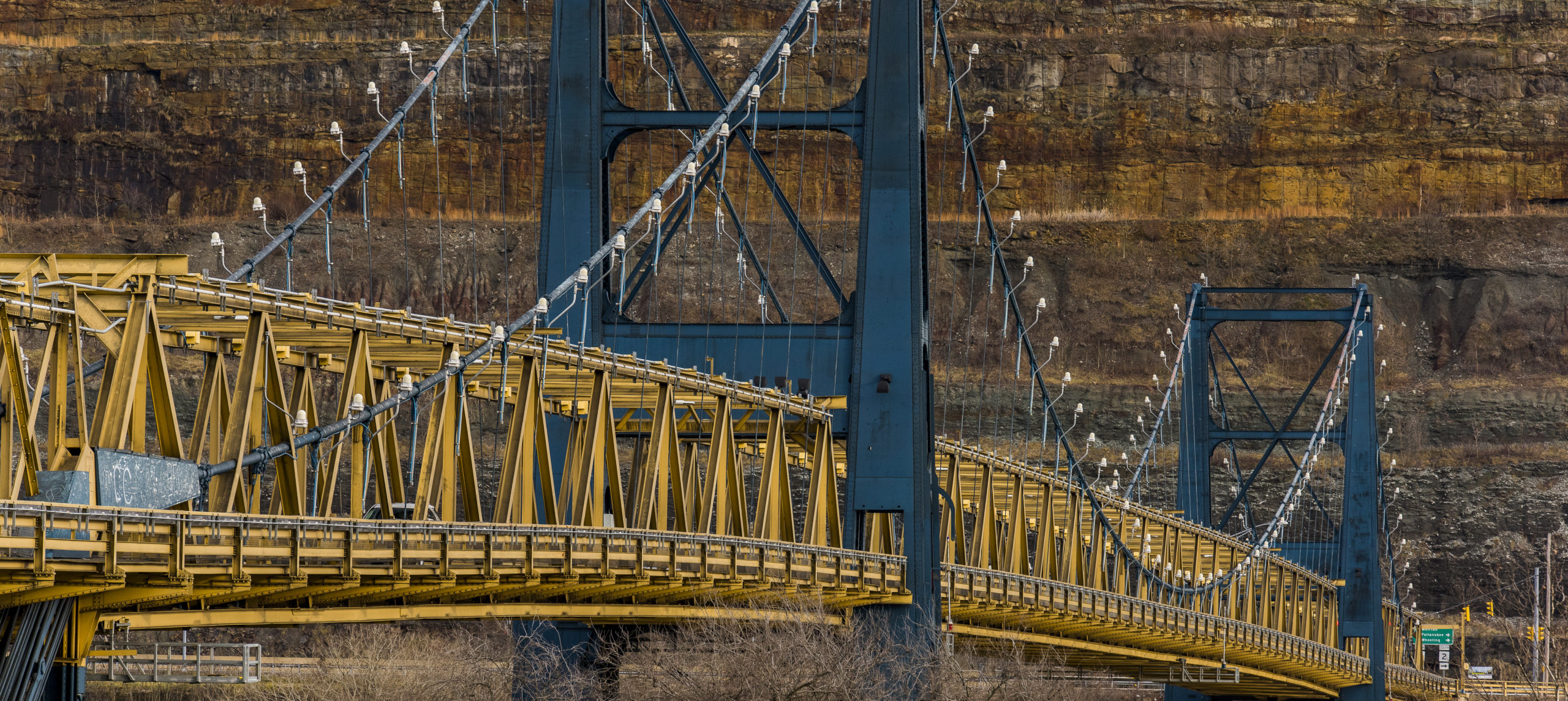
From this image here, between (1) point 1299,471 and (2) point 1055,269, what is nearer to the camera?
(1) point 1299,471

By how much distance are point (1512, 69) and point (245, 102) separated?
75270 mm

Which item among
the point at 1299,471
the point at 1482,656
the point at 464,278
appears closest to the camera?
the point at 1299,471

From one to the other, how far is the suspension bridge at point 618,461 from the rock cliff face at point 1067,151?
47.2 metres

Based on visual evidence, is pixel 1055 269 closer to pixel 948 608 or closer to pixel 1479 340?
pixel 1479 340

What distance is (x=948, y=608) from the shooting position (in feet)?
162

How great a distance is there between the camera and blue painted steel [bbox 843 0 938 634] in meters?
48.8

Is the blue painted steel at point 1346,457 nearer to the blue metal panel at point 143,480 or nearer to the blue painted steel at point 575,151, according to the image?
the blue painted steel at point 575,151

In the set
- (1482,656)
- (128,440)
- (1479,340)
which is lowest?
(1482,656)

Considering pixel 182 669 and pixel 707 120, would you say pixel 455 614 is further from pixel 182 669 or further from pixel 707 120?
pixel 182 669

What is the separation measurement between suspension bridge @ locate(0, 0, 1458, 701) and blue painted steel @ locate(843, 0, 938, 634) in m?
0.06

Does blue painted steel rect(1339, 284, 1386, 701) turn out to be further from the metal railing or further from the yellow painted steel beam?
the yellow painted steel beam

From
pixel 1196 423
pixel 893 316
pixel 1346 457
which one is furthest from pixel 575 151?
pixel 1346 457

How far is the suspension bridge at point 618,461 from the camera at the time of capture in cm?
2925

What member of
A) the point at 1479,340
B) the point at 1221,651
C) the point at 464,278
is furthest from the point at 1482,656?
the point at 464,278
